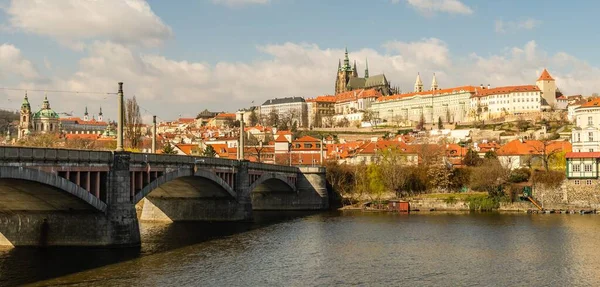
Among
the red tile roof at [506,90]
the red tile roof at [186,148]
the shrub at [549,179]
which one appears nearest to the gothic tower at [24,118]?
the red tile roof at [186,148]

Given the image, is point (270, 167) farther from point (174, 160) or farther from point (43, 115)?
point (43, 115)

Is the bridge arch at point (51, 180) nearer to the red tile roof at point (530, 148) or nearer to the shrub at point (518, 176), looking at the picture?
the shrub at point (518, 176)

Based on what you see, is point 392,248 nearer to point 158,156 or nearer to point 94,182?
point 158,156

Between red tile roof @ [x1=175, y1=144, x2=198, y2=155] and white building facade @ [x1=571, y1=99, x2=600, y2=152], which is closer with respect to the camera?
white building facade @ [x1=571, y1=99, x2=600, y2=152]

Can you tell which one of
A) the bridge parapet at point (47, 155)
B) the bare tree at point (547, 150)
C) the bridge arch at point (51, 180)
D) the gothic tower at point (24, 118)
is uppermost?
the gothic tower at point (24, 118)

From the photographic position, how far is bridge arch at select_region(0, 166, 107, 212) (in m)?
28.8

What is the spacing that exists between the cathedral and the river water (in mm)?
87703

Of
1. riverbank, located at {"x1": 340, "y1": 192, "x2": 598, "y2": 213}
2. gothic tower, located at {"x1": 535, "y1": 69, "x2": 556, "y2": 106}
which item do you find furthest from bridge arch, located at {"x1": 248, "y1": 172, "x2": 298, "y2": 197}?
gothic tower, located at {"x1": 535, "y1": 69, "x2": 556, "y2": 106}

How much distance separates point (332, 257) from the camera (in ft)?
129

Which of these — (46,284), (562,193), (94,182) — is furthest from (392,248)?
(562,193)

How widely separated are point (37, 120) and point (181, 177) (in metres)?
123

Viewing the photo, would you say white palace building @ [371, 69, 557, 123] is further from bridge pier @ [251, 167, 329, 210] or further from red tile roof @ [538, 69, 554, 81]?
bridge pier @ [251, 167, 329, 210]

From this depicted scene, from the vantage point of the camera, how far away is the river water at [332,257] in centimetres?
3200

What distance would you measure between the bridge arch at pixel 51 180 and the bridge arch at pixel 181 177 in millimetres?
4140
